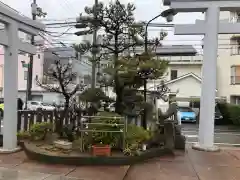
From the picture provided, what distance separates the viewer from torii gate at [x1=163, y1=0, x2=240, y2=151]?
25.2 ft

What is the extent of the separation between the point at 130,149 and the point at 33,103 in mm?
23013

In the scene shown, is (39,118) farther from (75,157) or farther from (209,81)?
(209,81)

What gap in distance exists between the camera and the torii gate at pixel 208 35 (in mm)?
7684

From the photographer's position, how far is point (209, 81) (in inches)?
307

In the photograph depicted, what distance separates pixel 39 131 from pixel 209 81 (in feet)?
15.2

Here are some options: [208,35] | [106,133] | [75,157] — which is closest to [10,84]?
[75,157]

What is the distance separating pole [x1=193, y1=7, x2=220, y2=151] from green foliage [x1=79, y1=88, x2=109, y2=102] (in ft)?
8.73

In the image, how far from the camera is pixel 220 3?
766 centimetres

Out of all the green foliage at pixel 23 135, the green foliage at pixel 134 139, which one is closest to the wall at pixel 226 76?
the green foliage at pixel 134 139

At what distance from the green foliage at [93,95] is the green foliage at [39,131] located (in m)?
1.33

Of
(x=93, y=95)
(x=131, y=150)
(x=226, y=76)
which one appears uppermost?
(x=226, y=76)

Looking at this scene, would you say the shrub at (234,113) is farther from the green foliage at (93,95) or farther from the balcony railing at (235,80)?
the green foliage at (93,95)

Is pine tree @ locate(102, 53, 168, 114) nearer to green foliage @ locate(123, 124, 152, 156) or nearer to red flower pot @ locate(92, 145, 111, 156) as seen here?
green foliage @ locate(123, 124, 152, 156)

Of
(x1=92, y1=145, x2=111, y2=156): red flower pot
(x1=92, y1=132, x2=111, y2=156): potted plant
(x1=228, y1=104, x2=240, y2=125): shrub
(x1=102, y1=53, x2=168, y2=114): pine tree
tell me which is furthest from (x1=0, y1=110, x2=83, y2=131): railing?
(x1=228, y1=104, x2=240, y2=125): shrub
